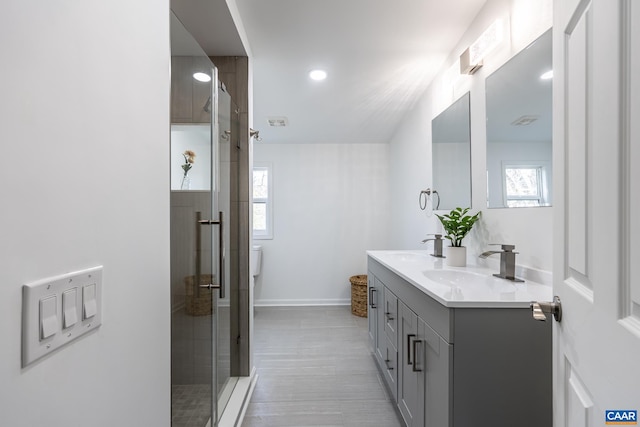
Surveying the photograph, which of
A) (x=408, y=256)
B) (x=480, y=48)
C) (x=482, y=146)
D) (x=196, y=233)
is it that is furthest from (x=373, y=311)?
(x=480, y=48)

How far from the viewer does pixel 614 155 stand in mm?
503

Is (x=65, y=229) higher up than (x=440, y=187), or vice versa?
(x=440, y=187)

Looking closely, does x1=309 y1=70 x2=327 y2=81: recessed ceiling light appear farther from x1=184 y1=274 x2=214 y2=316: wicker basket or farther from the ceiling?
x1=184 y1=274 x2=214 y2=316: wicker basket

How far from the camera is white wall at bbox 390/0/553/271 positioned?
143 centimetres

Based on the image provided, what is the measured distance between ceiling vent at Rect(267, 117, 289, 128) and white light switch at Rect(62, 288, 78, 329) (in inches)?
123

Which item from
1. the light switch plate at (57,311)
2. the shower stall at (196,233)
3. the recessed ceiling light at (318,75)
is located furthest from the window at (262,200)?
the light switch plate at (57,311)

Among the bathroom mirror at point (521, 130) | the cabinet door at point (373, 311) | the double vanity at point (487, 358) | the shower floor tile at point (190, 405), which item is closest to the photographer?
the double vanity at point (487, 358)

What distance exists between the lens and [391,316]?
6.45 ft

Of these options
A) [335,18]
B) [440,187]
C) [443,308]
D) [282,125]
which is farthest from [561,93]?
[282,125]

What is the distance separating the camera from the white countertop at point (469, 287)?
1.11m

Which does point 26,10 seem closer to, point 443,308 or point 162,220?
point 162,220

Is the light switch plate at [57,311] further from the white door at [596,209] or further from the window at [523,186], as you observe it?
the window at [523,186]

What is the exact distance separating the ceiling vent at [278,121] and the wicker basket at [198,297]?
2.29m

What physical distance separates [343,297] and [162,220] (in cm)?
357
